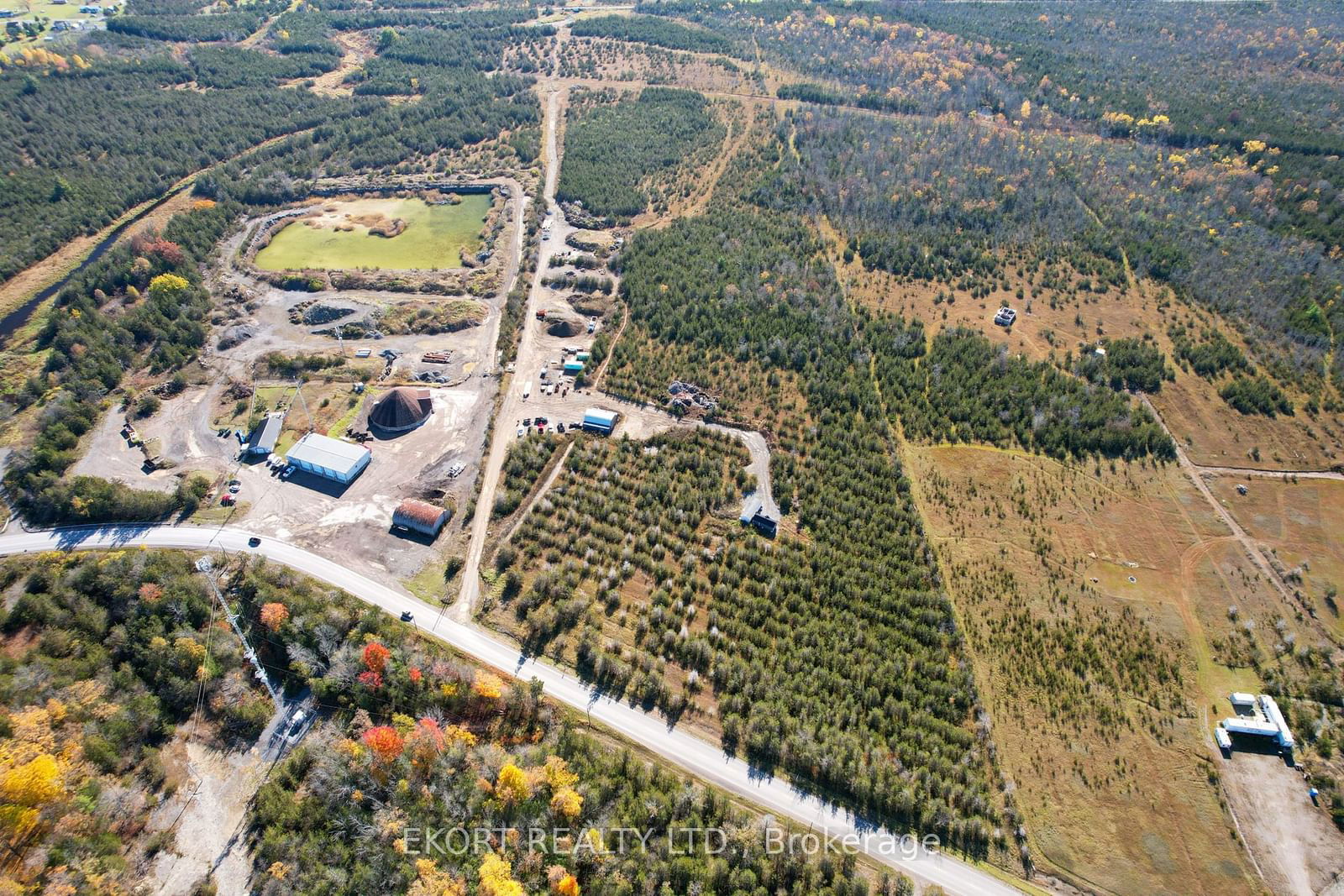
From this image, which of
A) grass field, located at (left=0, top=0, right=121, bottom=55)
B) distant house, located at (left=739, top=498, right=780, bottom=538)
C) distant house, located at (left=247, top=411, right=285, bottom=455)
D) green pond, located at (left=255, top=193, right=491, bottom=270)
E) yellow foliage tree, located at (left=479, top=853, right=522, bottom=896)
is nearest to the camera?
yellow foliage tree, located at (left=479, top=853, right=522, bottom=896)

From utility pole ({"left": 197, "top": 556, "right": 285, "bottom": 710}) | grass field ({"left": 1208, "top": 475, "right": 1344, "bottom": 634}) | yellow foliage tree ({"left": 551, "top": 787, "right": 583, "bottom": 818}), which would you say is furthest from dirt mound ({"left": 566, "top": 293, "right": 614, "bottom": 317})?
grass field ({"left": 1208, "top": 475, "right": 1344, "bottom": 634})

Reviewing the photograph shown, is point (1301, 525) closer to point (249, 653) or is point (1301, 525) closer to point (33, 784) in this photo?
point (249, 653)

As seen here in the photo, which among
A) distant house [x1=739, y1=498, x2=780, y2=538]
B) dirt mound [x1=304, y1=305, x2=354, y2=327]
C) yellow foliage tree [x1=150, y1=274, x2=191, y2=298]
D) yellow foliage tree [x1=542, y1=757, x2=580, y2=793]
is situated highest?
yellow foliage tree [x1=150, y1=274, x2=191, y2=298]

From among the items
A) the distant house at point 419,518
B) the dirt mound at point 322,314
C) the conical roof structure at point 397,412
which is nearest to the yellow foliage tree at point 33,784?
the distant house at point 419,518

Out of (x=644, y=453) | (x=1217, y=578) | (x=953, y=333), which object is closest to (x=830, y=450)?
(x=644, y=453)

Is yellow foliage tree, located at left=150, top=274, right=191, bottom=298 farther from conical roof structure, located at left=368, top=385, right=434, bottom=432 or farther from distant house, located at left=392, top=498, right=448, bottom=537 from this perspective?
distant house, located at left=392, top=498, right=448, bottom=537

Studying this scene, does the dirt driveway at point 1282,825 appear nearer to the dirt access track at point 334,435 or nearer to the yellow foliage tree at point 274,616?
the dirt access track at point 334,435
